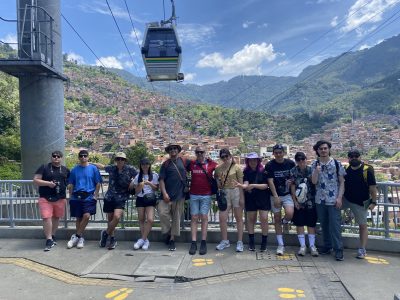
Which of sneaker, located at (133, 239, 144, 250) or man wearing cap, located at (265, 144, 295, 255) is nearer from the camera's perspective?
Result: man wearing cap, located at (265, 144, 295, 255)

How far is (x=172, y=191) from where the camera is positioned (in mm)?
6113

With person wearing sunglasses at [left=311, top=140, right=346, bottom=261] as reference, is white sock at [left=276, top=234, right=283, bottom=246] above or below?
below

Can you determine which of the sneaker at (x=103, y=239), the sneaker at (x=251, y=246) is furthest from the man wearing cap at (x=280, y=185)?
the sneaker at (x=103, y=239)

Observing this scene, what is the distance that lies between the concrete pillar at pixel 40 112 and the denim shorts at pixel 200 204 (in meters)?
5.44

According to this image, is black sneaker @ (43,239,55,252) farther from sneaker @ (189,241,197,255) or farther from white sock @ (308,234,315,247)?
white sock @ (308,234,315,247)

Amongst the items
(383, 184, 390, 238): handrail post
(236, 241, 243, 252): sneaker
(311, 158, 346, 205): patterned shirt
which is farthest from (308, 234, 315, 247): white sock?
(383, 184, 390, 238): handrail post

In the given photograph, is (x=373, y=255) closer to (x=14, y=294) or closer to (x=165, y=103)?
(x=14, y=294)

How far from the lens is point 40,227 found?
22.9 feet

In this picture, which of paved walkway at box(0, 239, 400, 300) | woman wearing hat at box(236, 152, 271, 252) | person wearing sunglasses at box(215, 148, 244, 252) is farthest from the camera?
person wearing sunglasses at box(215, 148, 244, 252)

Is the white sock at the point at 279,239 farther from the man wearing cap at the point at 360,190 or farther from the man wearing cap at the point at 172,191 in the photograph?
the man wearing cap at the point at 172,191

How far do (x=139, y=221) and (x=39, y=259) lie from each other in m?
1.70

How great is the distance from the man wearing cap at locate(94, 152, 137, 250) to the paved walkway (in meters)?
0.42

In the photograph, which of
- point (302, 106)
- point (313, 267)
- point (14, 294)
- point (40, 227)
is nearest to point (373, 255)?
point (313, 267)

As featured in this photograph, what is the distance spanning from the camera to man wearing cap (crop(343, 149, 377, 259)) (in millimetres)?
5438
